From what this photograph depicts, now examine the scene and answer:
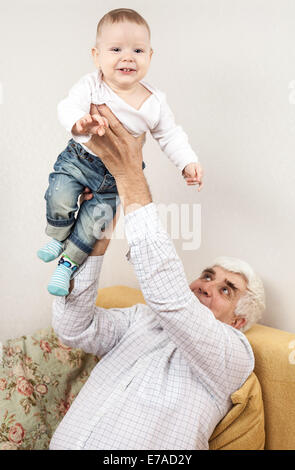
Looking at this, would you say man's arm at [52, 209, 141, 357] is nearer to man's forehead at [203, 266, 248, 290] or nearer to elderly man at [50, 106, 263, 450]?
elderly man at [50, 106, 263, 450]

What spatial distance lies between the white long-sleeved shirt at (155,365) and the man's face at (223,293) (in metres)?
0.14

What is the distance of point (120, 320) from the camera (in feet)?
6.08

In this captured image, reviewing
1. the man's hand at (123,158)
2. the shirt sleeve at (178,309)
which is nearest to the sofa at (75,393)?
the shirt sleeve at (178,309)

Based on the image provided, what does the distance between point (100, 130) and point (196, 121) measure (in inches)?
40.5

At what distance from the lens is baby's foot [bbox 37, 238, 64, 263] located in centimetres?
141

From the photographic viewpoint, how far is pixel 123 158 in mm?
1370

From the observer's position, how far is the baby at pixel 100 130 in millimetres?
1277

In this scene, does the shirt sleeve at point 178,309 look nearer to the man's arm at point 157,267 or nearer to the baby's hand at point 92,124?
the man's arm at point 157,267

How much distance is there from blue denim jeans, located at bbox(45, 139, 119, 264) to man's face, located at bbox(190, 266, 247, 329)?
1.77 ft

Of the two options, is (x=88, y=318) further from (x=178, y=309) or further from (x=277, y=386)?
(x=277, y=386)

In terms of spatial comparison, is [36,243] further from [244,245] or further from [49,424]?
[244,245]

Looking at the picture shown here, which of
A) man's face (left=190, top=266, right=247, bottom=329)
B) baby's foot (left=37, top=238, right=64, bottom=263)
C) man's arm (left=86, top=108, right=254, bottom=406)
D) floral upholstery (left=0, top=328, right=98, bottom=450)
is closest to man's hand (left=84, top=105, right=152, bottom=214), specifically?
man's arm (left=86, top=108, right=254, bottom=406)

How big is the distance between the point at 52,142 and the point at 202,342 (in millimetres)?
1214
